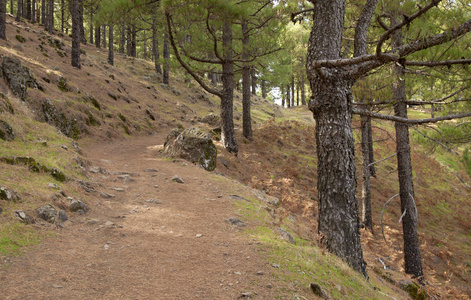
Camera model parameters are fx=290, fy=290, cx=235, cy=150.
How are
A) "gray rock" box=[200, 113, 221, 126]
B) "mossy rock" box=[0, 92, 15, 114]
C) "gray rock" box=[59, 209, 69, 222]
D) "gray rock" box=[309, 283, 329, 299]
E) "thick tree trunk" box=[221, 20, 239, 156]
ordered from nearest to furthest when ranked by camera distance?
"gray rock" box=[309, 283, 329, 299] → "gray rock" box=[59, 209, 69, 222] → "mossy rock" box=[0, 92, 15, 114] → "thick tree trunk" box=[221, 20, 239, 156] → "gray rock" box=[200, 113, 221, 126]

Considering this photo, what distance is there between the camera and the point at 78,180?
6.63 m

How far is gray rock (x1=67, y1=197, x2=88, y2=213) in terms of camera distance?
5426 mm

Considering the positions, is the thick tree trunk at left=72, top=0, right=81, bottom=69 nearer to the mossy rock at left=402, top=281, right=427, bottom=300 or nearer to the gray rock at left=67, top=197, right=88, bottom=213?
the gray rock at left=67, top=197, right=88, bottom=213

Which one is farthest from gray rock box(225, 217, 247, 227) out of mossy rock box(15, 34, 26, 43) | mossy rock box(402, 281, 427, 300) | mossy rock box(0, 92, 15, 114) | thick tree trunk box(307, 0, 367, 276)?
mossy rock box(15, 34, 26, 43)

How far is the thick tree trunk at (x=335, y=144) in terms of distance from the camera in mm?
5129

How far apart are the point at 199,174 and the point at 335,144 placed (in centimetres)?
533

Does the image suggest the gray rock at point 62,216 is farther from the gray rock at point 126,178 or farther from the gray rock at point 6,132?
the gray rock at point 6,132

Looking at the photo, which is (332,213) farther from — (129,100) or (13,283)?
(129,100)

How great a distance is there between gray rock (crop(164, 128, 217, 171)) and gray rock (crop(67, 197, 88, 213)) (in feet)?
17.3

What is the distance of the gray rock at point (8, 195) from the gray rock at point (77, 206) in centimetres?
85

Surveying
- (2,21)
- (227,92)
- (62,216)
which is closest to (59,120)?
(227,92)

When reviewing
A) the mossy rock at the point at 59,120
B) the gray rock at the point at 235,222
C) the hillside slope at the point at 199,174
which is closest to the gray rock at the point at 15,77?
the hillside slope at the point at 199,174

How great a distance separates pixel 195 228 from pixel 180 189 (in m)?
2.58

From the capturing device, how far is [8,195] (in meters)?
4.67
